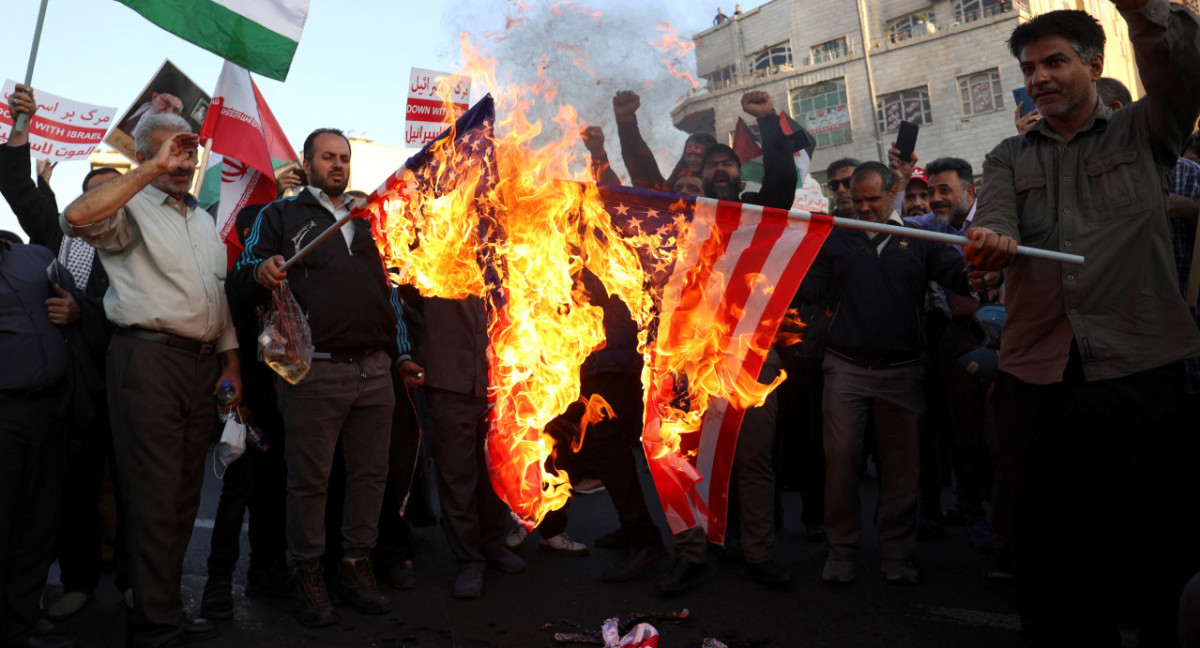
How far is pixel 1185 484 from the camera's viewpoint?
3.20m

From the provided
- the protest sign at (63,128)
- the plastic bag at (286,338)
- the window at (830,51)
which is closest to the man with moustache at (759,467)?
the plastic bag at (286,338)

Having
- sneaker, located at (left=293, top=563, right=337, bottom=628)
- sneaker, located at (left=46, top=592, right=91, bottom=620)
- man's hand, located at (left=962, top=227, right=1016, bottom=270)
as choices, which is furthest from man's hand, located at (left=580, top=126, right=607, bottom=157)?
sneaker, located at (left=46, top=592, right=91, bottom=620)

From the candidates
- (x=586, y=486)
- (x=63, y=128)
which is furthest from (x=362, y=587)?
(x=63, y=128)

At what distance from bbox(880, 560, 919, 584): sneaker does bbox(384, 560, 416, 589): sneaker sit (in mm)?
2713

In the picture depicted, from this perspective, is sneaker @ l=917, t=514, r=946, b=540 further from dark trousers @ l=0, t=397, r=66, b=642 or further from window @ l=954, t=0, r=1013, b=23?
window @ l=954, t=0, r=1013, b=23

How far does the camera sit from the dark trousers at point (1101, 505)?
3.00 meters

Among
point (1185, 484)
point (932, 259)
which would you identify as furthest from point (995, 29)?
point (1185, 484)

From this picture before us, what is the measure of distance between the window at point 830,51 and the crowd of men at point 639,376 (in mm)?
28685

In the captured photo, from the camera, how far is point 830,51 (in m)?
32.9

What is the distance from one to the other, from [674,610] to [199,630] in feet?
7.75

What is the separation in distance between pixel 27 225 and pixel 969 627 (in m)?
5.62

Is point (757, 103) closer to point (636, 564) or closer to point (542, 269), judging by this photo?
point (542, 269)

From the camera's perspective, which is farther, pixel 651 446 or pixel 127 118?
pixel 127 118

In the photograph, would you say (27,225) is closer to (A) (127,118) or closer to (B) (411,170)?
(A) (127,118)
